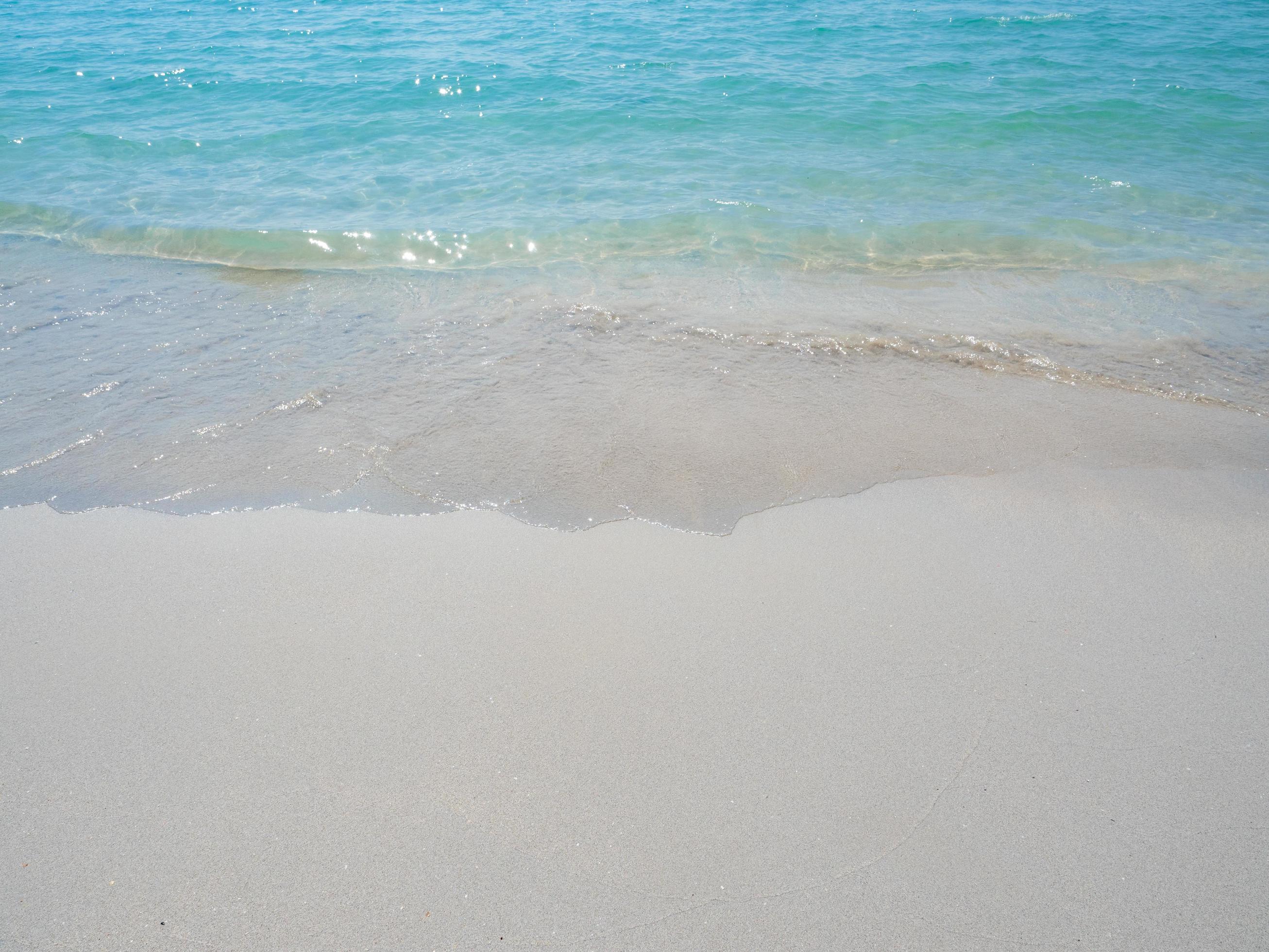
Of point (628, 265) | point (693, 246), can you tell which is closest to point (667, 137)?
point (693, 246)

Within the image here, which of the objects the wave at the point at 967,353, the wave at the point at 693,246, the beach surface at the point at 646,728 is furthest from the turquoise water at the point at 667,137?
the beach surface at the point at 646,728

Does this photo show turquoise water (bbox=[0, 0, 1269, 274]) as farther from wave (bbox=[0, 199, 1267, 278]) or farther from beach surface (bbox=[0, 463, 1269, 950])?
beach surface (bbox=[0, 463, 1269, 950])

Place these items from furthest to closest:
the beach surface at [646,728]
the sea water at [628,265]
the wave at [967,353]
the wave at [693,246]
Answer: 1. the wave at [693,246]
2. the wave at [967,353]
3. the sea water at [628,265]
4. the beach surface at [646,728]

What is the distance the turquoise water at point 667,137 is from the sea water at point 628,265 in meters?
0.05

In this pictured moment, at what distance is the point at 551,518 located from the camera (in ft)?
→ 11.4

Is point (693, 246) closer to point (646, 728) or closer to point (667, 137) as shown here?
point (667, 137)

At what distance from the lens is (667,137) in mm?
8773

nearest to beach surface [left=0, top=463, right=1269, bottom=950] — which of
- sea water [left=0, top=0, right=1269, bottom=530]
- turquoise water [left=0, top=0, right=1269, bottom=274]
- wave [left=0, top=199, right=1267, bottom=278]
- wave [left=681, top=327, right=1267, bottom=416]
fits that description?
sea water [left=0, top=0, right=1269, bottom=530]

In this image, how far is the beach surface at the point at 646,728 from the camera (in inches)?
83.8

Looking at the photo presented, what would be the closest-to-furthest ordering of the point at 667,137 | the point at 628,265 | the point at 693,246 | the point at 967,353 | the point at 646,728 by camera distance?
the point at 646,728 → the point at 967,353 → the point at 628,265 → the point at 693,246 → the point at 667,137

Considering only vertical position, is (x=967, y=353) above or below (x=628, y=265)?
below

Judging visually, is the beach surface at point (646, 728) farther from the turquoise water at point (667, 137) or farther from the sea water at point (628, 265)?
the turquoise water at point (667, 137)

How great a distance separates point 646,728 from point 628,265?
14.0 ft

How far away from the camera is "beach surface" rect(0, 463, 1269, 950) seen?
2.13 m
